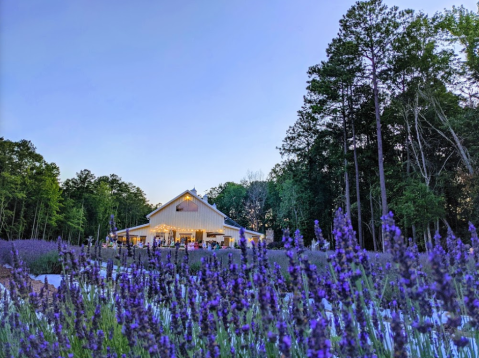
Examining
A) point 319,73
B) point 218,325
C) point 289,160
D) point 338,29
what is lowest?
point 218,325

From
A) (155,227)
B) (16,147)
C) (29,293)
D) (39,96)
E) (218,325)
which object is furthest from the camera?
(16,147)

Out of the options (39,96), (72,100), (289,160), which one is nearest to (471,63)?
(289,160)

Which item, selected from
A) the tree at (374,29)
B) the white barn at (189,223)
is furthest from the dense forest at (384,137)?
the white barn at (189,223)

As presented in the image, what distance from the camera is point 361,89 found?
909 inches

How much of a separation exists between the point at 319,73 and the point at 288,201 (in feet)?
46.0

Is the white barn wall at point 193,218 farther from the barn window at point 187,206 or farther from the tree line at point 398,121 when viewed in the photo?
the tree line at point 398,121

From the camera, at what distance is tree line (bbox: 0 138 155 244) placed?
3416 cm

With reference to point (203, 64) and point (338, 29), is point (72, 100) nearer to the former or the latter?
point (203, 64)

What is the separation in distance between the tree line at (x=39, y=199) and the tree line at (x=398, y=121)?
2412 centimetres

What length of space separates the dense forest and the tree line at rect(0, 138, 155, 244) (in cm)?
20

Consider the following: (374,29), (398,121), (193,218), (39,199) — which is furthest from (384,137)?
(39,199)

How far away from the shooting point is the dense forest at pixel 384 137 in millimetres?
19141

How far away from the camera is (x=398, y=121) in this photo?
23656 mm

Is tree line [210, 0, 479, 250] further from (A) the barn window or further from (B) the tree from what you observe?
(A) the barn window
